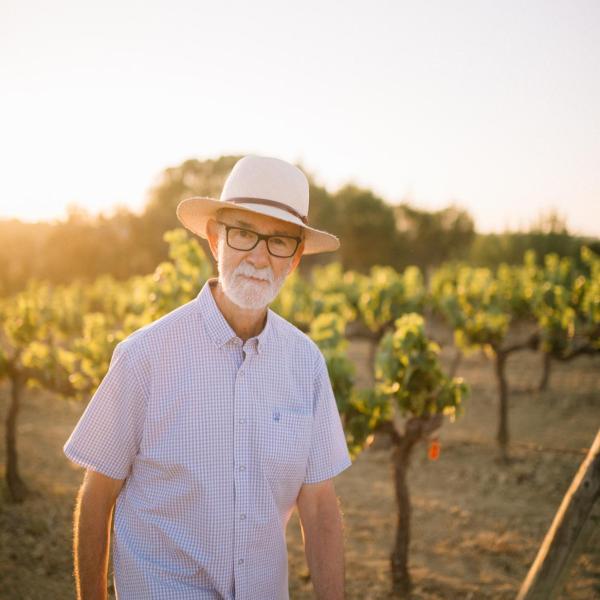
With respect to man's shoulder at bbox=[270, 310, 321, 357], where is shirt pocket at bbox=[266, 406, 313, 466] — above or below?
below

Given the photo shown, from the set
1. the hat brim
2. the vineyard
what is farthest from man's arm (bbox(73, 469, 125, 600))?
the vineyard

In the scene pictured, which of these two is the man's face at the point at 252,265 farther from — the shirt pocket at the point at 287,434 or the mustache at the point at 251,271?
the shirt pocket at the point at 287,434

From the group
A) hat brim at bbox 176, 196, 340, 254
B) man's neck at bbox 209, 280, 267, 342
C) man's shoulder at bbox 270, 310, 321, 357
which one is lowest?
man's shoulder at bbox 270, 310, 321, 357

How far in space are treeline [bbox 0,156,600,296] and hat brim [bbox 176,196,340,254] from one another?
29.0m

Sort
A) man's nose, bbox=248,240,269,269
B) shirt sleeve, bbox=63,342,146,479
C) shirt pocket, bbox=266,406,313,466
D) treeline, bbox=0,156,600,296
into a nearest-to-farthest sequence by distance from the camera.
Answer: shirt sleeve, bbox=63,342,146,479 → shirt pocket, bbox=266,406,313,466 → man's nose, bbox=248,240,269,269 → treeline, bbox=0,156,600,296

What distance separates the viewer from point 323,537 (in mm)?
2139

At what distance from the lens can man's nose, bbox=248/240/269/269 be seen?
2.11 m

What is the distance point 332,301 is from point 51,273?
2767 cm

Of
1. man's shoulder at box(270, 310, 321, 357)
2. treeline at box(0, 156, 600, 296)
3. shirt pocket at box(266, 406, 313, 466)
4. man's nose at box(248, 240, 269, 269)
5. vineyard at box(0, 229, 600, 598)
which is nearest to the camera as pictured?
shirt pocket at box(266, 406, 313, 466)

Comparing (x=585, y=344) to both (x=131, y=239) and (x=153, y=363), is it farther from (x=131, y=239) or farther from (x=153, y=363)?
(x=131, y=239)

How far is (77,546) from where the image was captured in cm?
185

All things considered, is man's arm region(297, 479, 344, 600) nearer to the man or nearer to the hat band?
the man

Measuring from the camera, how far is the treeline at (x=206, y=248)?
110ft

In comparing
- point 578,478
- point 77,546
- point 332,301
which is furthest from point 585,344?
point 77,546
